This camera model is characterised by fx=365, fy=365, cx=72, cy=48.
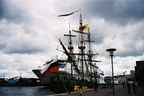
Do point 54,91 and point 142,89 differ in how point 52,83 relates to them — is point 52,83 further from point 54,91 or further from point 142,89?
point 142,89

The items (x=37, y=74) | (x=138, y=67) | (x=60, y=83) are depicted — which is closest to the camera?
(x=138, y=67)

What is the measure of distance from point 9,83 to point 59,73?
66.6 m

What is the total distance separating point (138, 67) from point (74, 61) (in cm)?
8570

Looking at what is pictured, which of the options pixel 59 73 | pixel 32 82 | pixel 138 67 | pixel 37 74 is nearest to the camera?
pixel 138 67

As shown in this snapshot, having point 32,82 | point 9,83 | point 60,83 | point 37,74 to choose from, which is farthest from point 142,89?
point 9,83

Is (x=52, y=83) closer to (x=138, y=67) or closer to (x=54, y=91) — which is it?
(x=54, y=91)

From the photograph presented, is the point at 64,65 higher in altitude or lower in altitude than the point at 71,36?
lower

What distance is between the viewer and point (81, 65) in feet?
A: 412

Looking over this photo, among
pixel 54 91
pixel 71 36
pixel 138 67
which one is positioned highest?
pixel 71 36

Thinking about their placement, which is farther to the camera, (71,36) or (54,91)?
(71,36)

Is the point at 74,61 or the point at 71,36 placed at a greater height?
the point at 71,36

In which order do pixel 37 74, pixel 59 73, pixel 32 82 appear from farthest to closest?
pixel 32 82 < pixel 37 74 < pixel 59 73

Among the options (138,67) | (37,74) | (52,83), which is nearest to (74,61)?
(52,83)

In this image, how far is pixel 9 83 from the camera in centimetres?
19000
